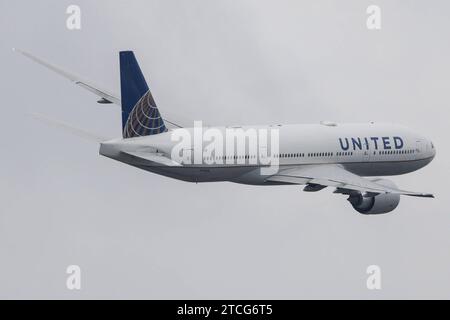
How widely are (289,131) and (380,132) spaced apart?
7.47m

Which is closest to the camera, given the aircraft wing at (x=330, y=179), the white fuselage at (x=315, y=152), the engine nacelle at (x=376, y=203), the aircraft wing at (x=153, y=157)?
the aircraft wing at (x=153, y=157)

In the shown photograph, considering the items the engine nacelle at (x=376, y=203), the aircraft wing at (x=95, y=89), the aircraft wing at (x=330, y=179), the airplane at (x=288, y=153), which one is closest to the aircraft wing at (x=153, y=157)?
the airplane at (x=288, y=153)

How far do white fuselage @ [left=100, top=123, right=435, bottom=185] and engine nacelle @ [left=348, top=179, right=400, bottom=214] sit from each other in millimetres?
2807

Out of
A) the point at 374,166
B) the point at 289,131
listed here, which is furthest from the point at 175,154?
the point at 374,166

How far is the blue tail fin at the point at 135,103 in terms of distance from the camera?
82125 mm

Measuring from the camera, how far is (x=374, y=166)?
92500 mm

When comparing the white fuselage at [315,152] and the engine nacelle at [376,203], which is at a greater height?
the white fuselage at [315,152]

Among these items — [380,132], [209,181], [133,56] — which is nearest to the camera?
[133,56]

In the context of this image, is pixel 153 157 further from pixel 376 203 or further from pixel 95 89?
pixel 376 203

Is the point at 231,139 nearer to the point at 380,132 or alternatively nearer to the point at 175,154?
the point at 175,154

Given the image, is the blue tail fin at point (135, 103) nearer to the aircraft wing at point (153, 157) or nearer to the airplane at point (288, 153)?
the airplane at point (288, 153)

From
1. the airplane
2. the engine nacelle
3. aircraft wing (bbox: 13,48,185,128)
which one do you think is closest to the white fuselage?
the airplane

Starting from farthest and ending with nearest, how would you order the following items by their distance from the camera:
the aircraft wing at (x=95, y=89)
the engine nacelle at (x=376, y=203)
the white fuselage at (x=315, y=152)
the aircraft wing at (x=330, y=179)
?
the aircraft wing at (x=95, y=89)
the engine nacelle at (x=376, y=203)
the aircraft wing at (x=330, y=179)
the white fuselage at (x=315, y=152)

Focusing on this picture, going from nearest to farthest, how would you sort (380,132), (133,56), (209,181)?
1. (133,56)
2. (209,181)
3. (380,132)
